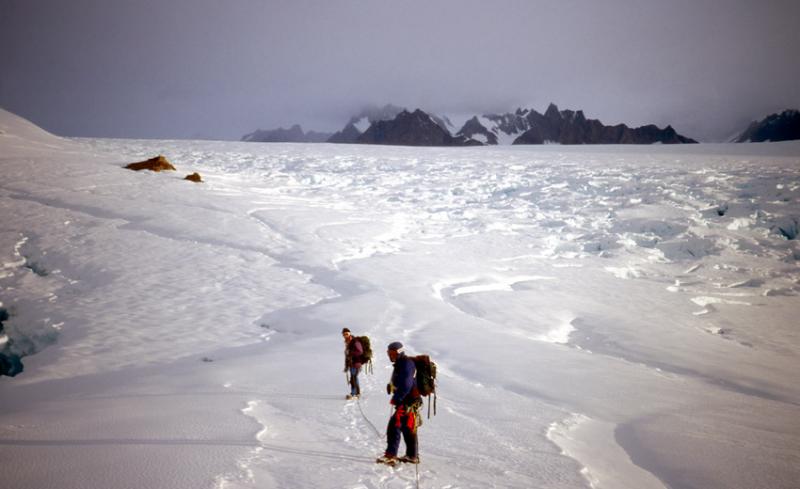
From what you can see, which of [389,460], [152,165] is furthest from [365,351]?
[152,165]

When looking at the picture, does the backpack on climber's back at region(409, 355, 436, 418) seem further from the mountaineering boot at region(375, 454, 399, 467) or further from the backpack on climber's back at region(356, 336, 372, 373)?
the backpack on climber's back at region(356, 336, 372, 373)

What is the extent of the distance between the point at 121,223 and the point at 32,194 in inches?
221

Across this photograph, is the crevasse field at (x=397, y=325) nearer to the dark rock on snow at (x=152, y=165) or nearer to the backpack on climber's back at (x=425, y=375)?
the backpack on climber's back at (x=425, y=375)

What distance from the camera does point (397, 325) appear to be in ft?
37.8

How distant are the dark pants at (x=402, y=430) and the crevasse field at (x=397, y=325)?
11.6 inches

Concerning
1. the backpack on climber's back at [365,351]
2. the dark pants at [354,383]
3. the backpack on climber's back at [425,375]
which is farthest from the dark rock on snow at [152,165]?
the backpack on climber's back at [425,375]

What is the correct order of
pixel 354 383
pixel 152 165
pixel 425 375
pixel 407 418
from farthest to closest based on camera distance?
pixel 152 165, pixel 354 383, pixel 425 375, pixel 407 418

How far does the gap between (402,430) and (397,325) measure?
6.78 meters

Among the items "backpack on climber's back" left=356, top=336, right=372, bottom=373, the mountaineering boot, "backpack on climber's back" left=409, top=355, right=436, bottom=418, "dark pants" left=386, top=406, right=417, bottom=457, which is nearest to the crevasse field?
the mountaineering boot

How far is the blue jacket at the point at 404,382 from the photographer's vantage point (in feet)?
15.7

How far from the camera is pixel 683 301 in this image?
14312 millimetres

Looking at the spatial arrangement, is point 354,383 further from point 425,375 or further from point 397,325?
point 397,325

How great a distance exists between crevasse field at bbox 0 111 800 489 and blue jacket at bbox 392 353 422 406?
2.58 ft

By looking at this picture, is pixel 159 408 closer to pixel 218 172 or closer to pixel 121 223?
pixel 121 223
